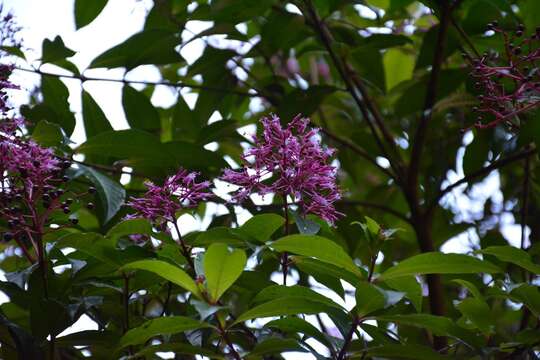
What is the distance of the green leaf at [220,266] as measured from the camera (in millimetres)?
975

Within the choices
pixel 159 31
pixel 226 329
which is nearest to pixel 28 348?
pixel 226 329

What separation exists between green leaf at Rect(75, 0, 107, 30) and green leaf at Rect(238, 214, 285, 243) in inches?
24.7

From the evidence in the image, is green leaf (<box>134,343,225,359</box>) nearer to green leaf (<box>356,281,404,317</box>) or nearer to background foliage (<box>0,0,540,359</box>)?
background foliage (<box>0,0,540,359</box>)

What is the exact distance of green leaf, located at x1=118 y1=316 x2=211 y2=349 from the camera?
100 centimetres

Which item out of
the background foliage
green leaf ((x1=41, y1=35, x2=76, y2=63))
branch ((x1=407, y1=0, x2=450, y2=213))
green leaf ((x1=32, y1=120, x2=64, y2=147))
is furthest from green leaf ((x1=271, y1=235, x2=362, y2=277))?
green leaf ((x1=41, y1=35, x2=76, y2=63))

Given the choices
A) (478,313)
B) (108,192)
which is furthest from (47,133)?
(478,313)

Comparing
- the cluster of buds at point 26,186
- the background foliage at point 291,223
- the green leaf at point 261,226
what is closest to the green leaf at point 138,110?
the background foliage at point 291,223

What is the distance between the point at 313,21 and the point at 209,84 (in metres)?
0.33

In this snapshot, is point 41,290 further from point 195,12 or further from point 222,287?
point 195,12

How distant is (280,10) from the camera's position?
1.81m

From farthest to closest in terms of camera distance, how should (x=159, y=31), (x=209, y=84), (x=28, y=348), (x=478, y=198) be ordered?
(x=478, y=198)
(x=209, y=84)
(x=159, y=31)
(x=28, y=348)

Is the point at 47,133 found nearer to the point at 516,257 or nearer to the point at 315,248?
the point at 315,248

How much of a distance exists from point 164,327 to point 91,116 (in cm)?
76

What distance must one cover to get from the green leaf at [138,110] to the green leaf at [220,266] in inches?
34.9
